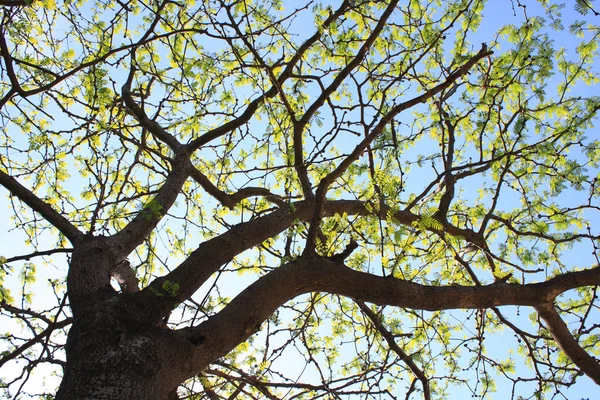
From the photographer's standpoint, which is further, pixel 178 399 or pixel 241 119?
pixel 241 119

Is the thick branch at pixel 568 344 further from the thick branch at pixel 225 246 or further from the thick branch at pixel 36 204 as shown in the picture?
the thick branch at pixel 36 204

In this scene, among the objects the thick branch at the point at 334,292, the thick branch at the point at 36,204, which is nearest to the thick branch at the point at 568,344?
the thick branch at the point at 334,292

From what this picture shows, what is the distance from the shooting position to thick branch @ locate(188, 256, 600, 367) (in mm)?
2551

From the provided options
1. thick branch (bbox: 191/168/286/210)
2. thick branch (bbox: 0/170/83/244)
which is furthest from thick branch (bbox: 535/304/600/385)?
thick branch (bbox: 0/170/83/244)

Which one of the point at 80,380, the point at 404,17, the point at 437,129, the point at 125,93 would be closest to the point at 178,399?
the point at 80,380

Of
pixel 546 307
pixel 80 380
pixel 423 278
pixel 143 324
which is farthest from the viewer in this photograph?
pixel 423 278

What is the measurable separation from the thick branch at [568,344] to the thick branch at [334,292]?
226 mm

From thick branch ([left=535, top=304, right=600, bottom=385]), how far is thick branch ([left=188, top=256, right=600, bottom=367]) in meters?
0.23

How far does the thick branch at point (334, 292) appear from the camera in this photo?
2.55 meters

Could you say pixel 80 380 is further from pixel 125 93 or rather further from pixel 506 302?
pixel 125 93

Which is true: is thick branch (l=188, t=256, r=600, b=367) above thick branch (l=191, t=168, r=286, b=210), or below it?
below

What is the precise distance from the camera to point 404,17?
18.2 ft

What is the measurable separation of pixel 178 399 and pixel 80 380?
104 centimetres

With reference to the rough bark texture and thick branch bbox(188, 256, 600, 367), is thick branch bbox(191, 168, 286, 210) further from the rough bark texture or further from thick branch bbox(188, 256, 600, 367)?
the rough bark texture
